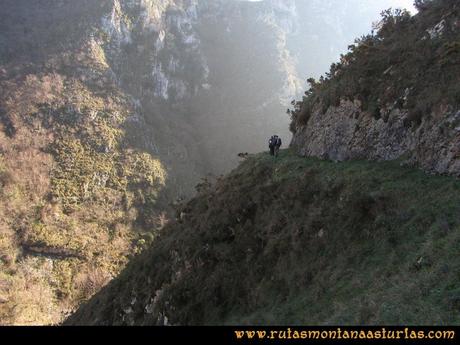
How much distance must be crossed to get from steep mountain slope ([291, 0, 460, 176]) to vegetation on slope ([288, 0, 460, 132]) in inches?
1.6

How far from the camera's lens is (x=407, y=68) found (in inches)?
721

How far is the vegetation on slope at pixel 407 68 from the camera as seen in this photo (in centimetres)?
1570

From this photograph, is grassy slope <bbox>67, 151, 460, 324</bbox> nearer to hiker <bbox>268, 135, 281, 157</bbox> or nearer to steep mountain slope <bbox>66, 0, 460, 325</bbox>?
steep mountain slope <bbox>66, 0, 460, 325</bbox>

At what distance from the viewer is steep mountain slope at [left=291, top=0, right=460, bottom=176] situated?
14.5 m

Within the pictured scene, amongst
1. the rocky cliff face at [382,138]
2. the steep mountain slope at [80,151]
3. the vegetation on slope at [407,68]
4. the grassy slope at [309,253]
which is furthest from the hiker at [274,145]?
the steep mountain slope at [80,151]

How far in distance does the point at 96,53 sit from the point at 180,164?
2407 inches

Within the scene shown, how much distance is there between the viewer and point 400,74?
60.6 ft

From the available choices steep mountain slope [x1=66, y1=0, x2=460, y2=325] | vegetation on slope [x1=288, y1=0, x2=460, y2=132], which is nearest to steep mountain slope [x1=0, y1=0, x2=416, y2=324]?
steep mountain slope [x1=66, y1=0, x2=460, y2=325]

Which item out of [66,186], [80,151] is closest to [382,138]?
[66,186]

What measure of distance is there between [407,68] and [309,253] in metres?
10.2

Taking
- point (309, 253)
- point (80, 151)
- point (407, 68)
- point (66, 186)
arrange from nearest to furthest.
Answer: point (309, 253)
point (407, 68)
point (66, 186)
point (80, 151)
